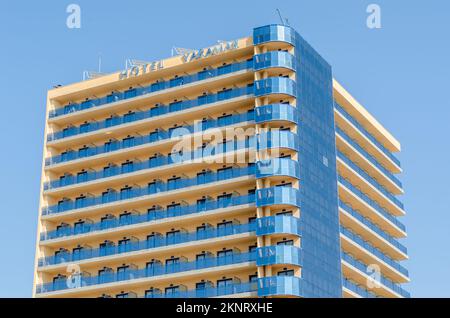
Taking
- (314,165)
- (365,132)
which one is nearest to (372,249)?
(365,132)

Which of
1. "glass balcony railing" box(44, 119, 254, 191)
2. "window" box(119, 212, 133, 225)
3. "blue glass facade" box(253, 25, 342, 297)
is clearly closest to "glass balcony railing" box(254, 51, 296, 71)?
"blue glass facade" box(253, 25, 342, 297)

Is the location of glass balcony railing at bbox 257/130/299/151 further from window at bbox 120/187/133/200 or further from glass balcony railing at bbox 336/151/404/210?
window at bbox 120/187/133/200

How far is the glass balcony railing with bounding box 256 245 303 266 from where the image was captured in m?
87.9

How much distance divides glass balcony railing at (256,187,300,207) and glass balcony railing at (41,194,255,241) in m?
1.77

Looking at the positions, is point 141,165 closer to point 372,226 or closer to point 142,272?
point 142,272

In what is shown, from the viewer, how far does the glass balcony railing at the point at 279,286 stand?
86125 mm

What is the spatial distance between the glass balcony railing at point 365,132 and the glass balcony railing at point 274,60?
14.1 m

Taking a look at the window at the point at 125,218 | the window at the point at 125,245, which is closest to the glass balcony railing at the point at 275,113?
the window at the point at 125,218

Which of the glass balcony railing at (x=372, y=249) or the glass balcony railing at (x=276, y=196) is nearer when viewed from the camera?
the glass balcony railing at (x=276, y=196)

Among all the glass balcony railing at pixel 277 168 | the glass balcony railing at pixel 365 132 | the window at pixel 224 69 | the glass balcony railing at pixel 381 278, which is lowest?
the glass balcony railing at pixel 381 278

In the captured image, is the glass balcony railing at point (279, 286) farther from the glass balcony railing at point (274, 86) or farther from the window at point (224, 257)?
the glass balcony railing at point (274, 86)

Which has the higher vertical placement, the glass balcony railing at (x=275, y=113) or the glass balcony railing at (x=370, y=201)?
the glass balcony railing at (x=275, y=113)

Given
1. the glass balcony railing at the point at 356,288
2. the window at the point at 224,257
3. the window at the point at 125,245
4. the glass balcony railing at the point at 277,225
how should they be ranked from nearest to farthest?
the glass balcony railing at the point at 277,225
the window at the point at 224,257
the window at the point at 125,245
the glass balcony railing at the point at 356,288
